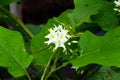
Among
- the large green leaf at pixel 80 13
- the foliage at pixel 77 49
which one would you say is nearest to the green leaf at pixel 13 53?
the foliage at pixel 77 49

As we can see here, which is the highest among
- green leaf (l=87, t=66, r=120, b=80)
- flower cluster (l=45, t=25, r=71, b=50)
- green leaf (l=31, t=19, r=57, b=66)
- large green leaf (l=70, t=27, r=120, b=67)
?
flower cluster (l=45, t=25, r=71, b=50)

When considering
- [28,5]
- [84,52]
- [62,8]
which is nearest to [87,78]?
[84,52]

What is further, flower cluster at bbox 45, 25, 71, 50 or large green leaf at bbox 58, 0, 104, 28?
large green leaf at bbox 58, 0, 104, 28

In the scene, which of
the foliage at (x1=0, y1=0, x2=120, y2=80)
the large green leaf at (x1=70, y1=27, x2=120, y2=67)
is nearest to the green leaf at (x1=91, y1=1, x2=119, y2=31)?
the foliage at (x1=0, y1=0, x2=120, y2=80)

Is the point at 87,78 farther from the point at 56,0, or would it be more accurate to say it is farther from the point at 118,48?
the point at 56,0

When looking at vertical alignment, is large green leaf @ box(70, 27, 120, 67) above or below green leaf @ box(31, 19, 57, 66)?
above

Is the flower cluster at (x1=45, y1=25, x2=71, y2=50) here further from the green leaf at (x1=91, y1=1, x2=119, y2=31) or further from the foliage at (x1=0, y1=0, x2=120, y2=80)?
the green leaf at (x1=91, y1=1, x2=119, y2=31)
